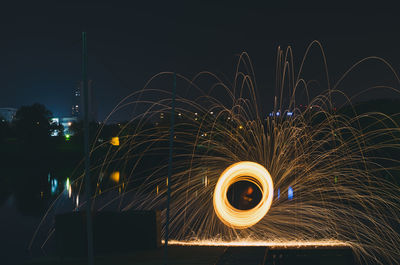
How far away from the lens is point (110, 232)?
9.03 meters

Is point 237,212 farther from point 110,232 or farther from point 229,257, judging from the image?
point 110,232

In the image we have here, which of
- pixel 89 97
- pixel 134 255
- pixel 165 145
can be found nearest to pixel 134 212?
pixel 134 255

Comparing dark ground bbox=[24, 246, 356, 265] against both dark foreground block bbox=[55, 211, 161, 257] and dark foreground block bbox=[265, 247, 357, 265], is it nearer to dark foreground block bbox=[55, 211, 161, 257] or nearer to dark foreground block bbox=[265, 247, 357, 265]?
dark foreground block bbox=[265, 247, 357, 265]

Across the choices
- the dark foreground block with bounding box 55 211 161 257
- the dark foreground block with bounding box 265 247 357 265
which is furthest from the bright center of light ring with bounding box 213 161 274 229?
the dark foreground block with bounding box 55 211 161 257

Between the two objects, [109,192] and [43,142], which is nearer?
[109,192]

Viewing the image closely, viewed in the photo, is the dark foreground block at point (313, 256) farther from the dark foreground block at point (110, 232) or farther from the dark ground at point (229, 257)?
the dark foreground block at point (110, 232)

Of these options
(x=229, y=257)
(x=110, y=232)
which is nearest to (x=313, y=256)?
(x=229, y=257)

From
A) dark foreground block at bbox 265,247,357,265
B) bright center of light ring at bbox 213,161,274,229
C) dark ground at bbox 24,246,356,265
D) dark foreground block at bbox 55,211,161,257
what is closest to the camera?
dark ground at bbox 24,246,356,265

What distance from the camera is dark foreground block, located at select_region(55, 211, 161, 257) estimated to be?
8.83 m

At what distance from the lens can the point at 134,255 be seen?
29.0 ft

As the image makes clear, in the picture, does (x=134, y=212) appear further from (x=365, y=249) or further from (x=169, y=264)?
(x=365, y=249)

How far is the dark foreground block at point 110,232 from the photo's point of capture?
883 centimetres

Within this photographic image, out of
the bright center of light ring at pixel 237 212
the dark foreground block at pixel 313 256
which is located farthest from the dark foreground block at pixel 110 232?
the bright center of light ring at pixel 237 212

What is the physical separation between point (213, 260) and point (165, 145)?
190 ft
